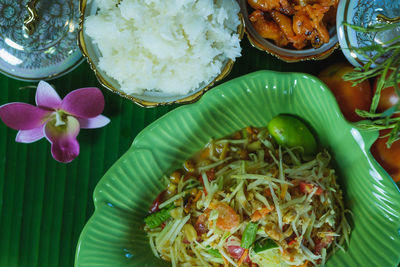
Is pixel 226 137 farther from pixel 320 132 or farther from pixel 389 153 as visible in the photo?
pixel 389 153

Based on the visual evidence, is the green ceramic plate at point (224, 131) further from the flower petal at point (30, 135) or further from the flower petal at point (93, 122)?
the flower petal at point (30, 135)

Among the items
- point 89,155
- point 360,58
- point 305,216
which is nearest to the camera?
point 305,216

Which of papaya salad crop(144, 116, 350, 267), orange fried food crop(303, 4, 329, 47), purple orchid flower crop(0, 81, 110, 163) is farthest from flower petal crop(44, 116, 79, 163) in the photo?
orange fried food crop(303, 4, 329, 47)

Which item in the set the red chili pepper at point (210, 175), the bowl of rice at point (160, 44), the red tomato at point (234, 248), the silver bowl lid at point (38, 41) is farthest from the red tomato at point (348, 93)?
the silver bowl lid at point (38, 41)

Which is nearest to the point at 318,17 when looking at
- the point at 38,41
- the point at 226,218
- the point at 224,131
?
the point at 224,131

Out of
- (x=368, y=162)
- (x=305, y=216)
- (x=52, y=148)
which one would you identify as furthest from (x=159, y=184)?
(x=368, y=162)

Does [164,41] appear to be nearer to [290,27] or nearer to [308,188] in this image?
[290,27]
